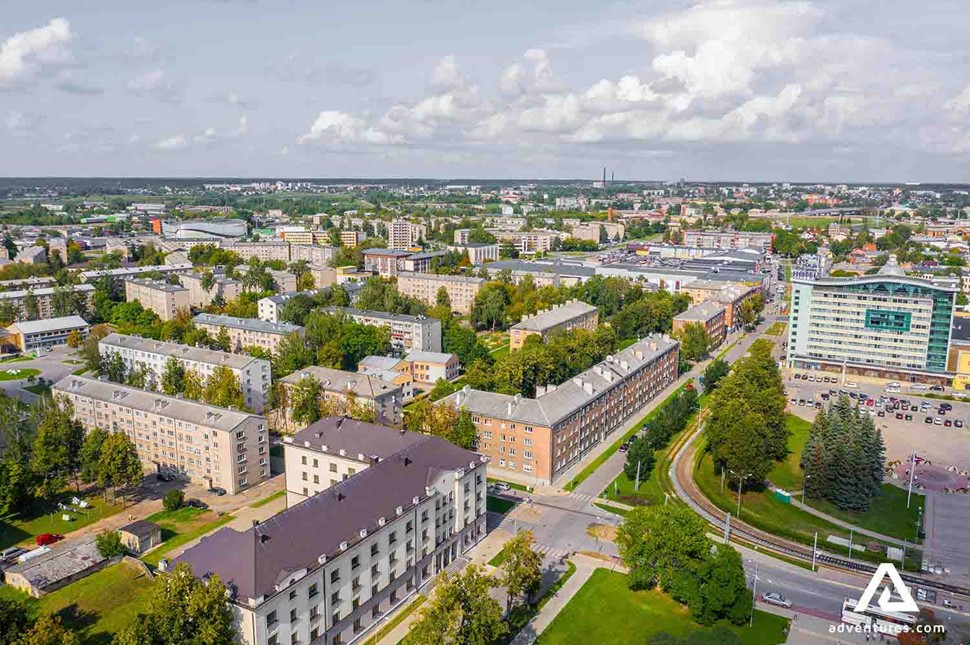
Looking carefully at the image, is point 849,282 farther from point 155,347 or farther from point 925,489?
point 155,347

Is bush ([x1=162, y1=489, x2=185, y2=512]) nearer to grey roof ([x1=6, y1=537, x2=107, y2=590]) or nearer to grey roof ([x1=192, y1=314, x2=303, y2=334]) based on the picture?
grey roof ([x1=6, y1=537, x2=107, y2=590])

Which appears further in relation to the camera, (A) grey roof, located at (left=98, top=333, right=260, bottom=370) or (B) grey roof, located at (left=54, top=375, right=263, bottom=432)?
(A) grey roof, located at (left=98, top=333, right=260, bottom=370)

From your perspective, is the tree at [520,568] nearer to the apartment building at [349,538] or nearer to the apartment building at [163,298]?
the apartment building at [349,538]

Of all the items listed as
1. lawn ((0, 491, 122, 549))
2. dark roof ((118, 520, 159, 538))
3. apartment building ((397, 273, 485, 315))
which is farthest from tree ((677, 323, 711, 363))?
lawn ((0, 491, 122, 549))

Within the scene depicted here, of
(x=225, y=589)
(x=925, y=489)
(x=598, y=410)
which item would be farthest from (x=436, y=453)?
(x=925, y=489)

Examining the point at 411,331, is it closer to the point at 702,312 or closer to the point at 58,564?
the point at 702,312
